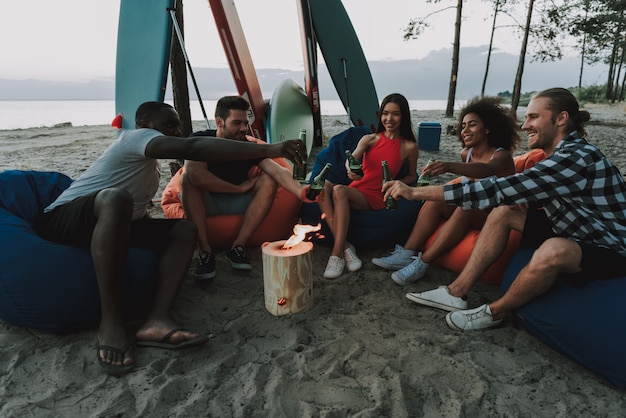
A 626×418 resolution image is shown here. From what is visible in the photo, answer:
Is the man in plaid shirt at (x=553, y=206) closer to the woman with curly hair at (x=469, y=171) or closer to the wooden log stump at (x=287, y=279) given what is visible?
the woman with curly hair at (x=469, y=171)

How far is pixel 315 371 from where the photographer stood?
185 centimetres

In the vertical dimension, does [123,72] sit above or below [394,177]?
above

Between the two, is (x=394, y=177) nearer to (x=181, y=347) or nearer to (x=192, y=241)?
(x=192, y=241)

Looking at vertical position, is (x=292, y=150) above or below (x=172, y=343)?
above

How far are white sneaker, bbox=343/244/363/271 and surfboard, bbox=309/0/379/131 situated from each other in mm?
4594

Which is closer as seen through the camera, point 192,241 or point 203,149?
point 203,149

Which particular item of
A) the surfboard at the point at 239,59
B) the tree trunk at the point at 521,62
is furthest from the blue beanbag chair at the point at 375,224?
the tree trunk at the point at 521,62

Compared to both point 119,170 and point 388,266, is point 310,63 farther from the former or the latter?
point 119,170

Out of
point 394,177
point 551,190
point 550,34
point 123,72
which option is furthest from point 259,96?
point 550,34

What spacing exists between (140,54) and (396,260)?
413 centimetres

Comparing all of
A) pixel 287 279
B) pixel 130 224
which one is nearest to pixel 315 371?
pixel 287 279

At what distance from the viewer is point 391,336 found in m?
2.12

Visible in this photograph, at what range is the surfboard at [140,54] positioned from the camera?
4723 mm

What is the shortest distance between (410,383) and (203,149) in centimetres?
146
